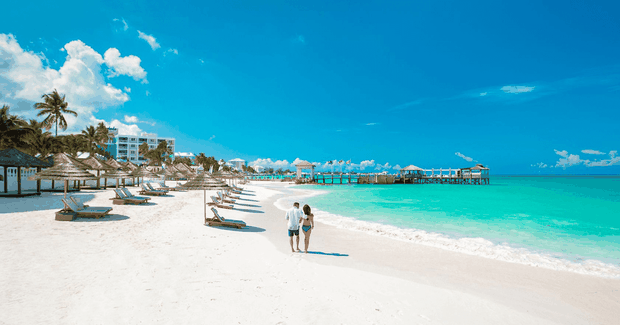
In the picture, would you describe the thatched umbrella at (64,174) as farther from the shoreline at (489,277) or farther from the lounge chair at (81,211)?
the shoreline at (489,277)

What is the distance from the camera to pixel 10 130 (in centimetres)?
2081

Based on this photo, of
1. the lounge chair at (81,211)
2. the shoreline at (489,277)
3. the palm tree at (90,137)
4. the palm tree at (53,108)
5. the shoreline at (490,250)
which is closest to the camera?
the shoreline at (489,277)

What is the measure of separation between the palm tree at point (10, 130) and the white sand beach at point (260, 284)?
18.4 m

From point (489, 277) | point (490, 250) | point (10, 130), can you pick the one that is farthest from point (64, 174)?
point (10, 130)

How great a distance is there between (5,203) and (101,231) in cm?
952

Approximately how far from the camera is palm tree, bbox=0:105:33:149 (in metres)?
20.5

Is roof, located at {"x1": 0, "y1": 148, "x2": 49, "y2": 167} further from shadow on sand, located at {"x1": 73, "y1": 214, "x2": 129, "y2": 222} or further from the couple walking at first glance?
the couple walking

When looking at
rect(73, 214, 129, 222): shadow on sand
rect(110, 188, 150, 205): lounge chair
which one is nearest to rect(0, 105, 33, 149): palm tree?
rect(110, 188, 150, 205): lounge chair

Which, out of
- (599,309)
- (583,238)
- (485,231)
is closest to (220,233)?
(599,309)

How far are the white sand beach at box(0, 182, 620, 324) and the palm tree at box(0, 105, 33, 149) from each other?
18.4 m

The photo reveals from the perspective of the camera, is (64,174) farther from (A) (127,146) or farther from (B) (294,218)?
(A) (127,146)

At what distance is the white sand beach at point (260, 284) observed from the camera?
13.4 feet

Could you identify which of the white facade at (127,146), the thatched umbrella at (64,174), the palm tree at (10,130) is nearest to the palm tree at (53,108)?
the palm tree at (10,130)

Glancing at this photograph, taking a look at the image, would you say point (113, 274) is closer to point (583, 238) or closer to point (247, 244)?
point (247, 244)
